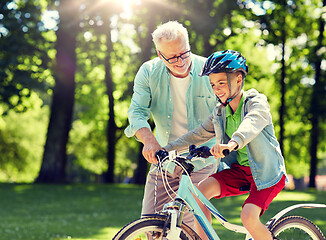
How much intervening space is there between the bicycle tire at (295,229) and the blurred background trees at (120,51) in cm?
1312

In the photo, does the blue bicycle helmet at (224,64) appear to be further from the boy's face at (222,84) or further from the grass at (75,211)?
the grass at (75,211)

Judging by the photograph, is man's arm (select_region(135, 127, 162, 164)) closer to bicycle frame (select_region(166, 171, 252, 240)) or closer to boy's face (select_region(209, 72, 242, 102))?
bicycle frame (select_region(166, 171, 252, 240))

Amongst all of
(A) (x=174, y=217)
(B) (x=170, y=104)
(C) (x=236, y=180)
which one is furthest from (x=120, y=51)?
(A) (x=174, y=217)

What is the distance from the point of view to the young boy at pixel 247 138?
3750 millimetres

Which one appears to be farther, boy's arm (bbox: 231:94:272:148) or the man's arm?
the man's arm

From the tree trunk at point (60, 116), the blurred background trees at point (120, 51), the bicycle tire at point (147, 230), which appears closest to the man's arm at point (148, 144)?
the bicycle tire at point (147, 230)

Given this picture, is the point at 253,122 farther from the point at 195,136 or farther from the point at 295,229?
the point at 295,229

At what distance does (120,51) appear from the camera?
87.0 ft

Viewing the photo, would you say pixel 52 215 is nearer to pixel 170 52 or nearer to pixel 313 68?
pixel 170 52

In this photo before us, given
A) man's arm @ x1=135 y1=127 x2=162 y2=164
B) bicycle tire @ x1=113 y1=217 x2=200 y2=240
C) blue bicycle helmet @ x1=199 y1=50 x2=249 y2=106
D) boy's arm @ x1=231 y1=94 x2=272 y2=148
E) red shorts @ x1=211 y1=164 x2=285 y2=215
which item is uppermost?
blue bicycle helmet @ x1=199 y1=50 x2=249 y2=106

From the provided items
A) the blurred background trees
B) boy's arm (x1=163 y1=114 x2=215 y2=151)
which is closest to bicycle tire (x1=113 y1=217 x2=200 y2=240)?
boy's arm (x1=163 y1=114 x2=215 y2=151)

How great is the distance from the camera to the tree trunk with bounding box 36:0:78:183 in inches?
782

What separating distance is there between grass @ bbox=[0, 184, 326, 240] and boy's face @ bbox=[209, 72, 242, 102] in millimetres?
3330

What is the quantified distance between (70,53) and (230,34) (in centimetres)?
626
